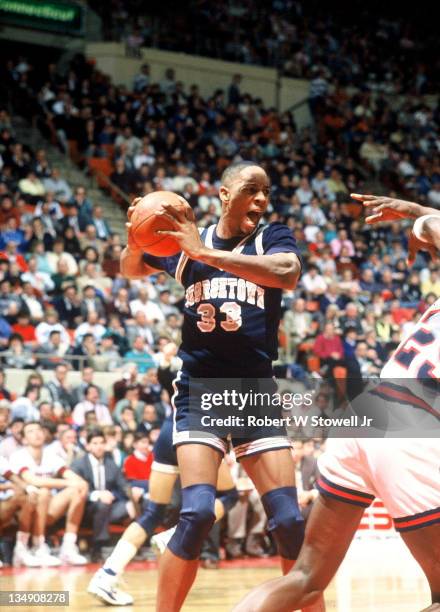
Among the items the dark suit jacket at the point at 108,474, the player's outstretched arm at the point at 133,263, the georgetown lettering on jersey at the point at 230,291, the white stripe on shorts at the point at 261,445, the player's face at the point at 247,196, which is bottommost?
the dark suit jacket at the point at 108,474

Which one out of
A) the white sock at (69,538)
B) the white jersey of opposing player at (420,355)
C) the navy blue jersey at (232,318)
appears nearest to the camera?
the white jersey of opposing player at (420,355)

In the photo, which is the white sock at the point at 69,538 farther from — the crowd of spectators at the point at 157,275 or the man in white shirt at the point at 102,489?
the man in white shirt at the point at 102,489

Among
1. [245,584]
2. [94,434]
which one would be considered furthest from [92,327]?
[245,584]

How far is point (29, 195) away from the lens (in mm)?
15773

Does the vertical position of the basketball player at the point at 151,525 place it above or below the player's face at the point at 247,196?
below

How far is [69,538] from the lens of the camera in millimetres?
9609

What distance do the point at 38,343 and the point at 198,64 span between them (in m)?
11.4

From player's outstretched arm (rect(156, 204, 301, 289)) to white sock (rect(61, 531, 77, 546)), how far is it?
16.9ft

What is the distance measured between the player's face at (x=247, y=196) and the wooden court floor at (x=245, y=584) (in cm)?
288

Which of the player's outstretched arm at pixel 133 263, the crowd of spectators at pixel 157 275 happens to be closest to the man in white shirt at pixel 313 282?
the crowd of spectators at pixel 157 275

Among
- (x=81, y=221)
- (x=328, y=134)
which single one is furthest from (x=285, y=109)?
(x=81, y=221)

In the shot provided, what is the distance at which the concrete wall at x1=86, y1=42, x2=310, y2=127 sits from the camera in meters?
21.2

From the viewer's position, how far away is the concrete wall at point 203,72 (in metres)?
21.2

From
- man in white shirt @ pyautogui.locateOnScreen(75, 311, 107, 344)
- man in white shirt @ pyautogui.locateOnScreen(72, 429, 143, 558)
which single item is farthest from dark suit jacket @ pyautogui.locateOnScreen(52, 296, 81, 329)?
man in white shirt @ pyautogui.locateOnScreen(72, 429, 143, 558)
